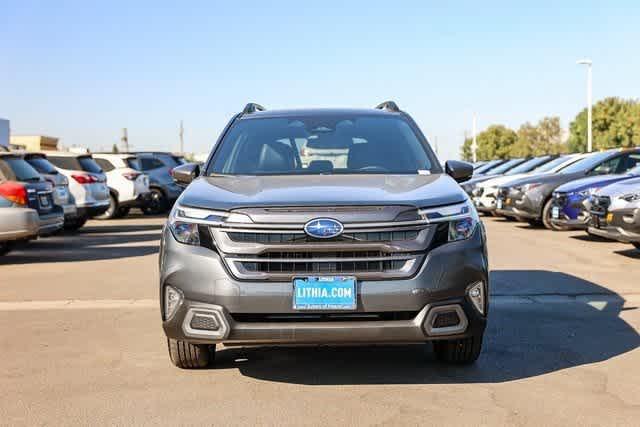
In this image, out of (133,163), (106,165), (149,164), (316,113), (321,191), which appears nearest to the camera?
(321,191)

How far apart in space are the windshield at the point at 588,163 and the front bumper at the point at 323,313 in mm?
13402

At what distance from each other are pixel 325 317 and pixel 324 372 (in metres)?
0.83

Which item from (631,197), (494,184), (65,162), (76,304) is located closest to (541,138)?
(494,184)

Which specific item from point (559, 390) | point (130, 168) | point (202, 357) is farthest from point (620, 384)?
point (130, 168)

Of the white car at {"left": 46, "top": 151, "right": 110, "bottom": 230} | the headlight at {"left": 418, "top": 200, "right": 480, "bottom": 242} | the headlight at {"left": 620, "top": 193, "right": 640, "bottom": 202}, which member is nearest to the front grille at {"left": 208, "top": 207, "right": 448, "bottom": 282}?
the headlight at {"left": 418, "top": 200, "right": 480, "bottom": 242}

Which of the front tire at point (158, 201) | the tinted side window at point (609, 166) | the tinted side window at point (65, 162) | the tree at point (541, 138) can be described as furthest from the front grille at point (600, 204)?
the tree at point (541, 138)

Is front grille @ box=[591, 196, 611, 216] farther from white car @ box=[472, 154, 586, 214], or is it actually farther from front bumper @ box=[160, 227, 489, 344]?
front bumper @ box=[160, 227, 489, 344]

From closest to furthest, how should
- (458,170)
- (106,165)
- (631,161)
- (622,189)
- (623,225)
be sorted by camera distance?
(458,170)
(623,225)
(622,189)
(631,161)
(106,165)

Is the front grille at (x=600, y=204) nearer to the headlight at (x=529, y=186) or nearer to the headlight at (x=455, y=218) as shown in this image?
the headlight at (x=529, y=186)

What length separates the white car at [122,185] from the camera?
75.5 feet

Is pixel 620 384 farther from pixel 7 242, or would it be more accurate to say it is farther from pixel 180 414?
pixel 7 242

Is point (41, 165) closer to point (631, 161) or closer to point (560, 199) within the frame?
point (560, 199)

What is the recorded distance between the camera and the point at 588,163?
1767cm

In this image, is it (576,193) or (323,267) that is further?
(576,193)
